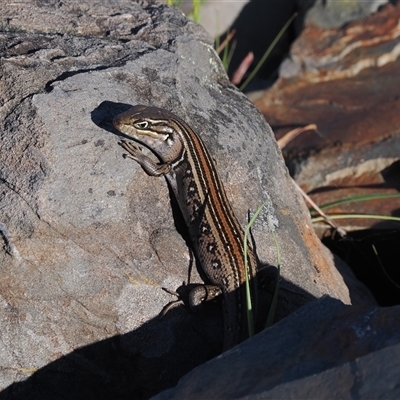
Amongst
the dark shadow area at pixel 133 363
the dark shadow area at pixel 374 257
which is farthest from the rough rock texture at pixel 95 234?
the dark shadow area at pixel 374 257

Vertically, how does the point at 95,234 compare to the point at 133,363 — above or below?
above

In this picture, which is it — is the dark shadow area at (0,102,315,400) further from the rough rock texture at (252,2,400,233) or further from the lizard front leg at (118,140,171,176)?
the rough rock texture at (252,2,400,233)

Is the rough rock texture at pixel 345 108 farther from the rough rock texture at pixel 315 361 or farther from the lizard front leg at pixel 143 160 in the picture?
the rough rock texture at pixel 315 361

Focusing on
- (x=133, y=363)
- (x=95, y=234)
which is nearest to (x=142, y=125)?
(x=95, y=234)

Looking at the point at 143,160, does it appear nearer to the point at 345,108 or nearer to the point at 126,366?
the point at 126,366

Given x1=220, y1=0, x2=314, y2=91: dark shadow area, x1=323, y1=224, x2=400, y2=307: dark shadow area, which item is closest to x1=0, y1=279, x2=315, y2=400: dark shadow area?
x1=323, y1=224, x2=400, y2=307: dark shadow area

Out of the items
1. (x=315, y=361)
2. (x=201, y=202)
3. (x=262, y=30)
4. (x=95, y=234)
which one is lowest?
(x=262, y=30)
